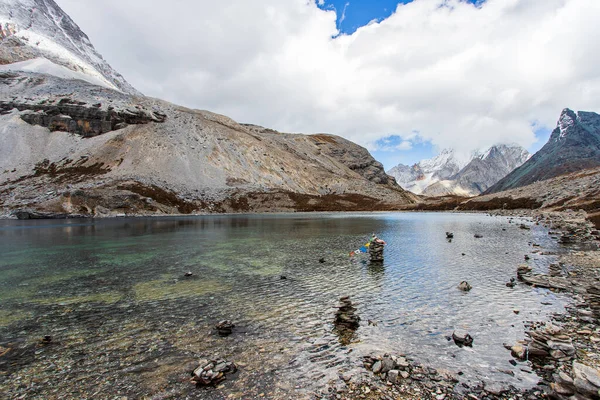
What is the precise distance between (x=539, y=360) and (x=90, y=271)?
35209mm

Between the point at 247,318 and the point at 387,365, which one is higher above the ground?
the point at 387,365

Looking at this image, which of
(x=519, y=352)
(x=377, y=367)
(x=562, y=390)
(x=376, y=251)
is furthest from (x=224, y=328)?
(x=376, y=251)

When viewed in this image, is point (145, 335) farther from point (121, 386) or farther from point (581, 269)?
point (581, 269)

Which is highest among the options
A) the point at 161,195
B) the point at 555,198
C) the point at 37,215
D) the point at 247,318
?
the point at 555,198

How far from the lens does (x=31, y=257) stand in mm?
37625

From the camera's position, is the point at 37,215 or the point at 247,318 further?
the point at 37,215

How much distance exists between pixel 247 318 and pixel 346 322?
5631 millimetres

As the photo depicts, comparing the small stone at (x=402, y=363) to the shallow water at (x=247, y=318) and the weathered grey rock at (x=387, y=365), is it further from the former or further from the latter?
the shallow water at (x=247, y=318)

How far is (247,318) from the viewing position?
17.7 m

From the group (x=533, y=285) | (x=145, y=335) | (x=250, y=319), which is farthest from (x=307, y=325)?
(x=533, y=285)

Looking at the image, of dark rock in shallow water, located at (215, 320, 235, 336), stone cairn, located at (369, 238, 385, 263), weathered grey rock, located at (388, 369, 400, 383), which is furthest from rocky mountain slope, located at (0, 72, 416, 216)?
weathered grey rock, located at (388, 369, 400, 383)

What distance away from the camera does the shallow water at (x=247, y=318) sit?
1174cm

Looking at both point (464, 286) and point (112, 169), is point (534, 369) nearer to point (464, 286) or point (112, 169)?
point (464, 286)

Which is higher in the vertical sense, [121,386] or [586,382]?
[586,382]
